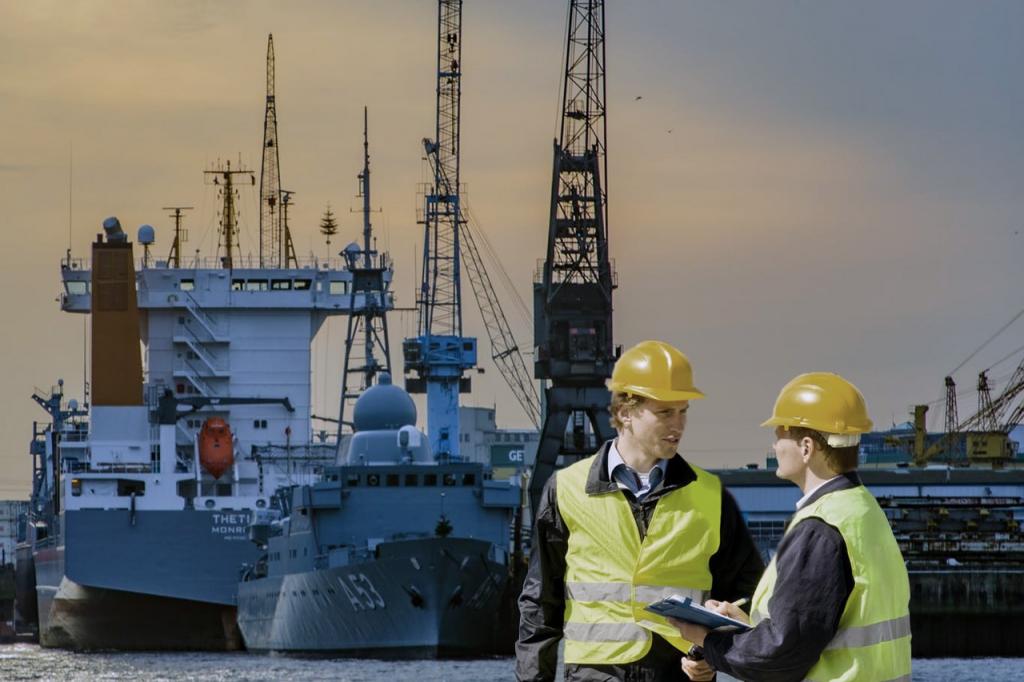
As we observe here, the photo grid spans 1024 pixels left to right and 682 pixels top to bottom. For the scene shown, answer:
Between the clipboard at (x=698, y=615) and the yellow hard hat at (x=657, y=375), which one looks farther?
the yellow hard hat at (x=657, y=375)

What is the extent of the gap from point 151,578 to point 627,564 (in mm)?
65079

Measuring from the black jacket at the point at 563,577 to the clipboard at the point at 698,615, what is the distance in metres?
1.45

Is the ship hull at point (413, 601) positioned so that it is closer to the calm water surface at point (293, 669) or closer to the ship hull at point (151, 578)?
the calm water surface at point (293, 669)

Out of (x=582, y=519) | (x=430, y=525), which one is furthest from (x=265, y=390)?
(x=582, y=519)

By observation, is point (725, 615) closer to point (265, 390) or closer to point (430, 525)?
point (430, 525)

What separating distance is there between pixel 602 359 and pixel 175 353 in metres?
20.7

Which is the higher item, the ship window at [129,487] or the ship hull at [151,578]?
the ship window at [129,487]

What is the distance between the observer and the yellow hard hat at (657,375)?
30.7 feet

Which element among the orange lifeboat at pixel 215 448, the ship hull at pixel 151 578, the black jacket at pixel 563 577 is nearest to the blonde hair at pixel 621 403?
the black jacket at pixel 563 577

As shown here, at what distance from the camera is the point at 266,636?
66750mm

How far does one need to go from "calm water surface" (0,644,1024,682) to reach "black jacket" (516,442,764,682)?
36.1m

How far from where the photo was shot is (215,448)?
262ft

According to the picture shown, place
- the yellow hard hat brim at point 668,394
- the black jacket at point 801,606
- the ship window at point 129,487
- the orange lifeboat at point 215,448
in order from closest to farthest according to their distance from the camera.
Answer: the black jacket at point 801,606 → the yellow hard hat brim at point 668,394 → the ship window at point 129,487 → the orange lifeboat at point 215,448

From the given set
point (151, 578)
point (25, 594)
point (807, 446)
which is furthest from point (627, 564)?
point (25, 594)
